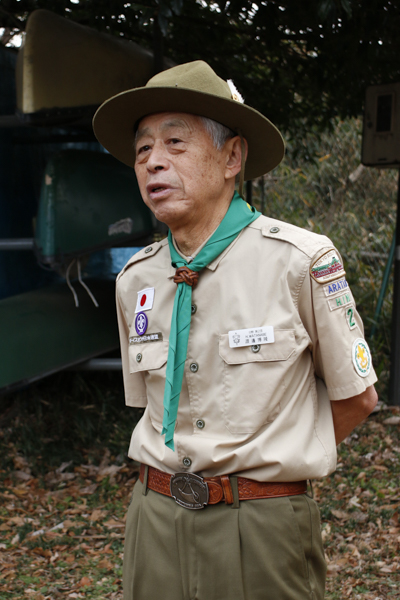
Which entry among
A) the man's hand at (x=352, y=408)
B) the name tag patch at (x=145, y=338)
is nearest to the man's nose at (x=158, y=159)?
the name tag patch at (x=145, y=338)

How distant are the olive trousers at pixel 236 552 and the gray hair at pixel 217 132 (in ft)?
3.01

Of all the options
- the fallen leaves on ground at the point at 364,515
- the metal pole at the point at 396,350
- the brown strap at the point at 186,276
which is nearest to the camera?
the brown strap at the point at 186,276

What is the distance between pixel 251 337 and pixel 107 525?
2.48 m

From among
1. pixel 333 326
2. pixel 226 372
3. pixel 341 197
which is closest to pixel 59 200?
pixel 226 372

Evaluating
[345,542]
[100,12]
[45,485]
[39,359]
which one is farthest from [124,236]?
[345,542]

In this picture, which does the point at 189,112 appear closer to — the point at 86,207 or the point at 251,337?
the point at 251,337

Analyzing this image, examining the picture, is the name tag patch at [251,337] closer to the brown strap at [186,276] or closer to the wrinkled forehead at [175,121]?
the brown strap at [186,276]

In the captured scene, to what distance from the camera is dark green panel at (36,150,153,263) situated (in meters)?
4.30

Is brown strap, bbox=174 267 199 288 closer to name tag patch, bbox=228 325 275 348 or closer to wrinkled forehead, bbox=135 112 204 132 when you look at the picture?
name tag patch, bbox=228 325 275 348

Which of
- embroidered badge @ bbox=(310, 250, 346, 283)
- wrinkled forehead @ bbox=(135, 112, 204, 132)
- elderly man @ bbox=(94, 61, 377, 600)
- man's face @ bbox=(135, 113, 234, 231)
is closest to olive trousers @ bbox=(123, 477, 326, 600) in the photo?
elderly man @ bbox=(94, 61, 377, 600)

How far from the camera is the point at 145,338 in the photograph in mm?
1787

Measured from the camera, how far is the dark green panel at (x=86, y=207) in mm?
4301

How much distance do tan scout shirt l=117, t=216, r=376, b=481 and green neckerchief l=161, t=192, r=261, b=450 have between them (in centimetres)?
3

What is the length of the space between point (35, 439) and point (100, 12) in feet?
10.2
